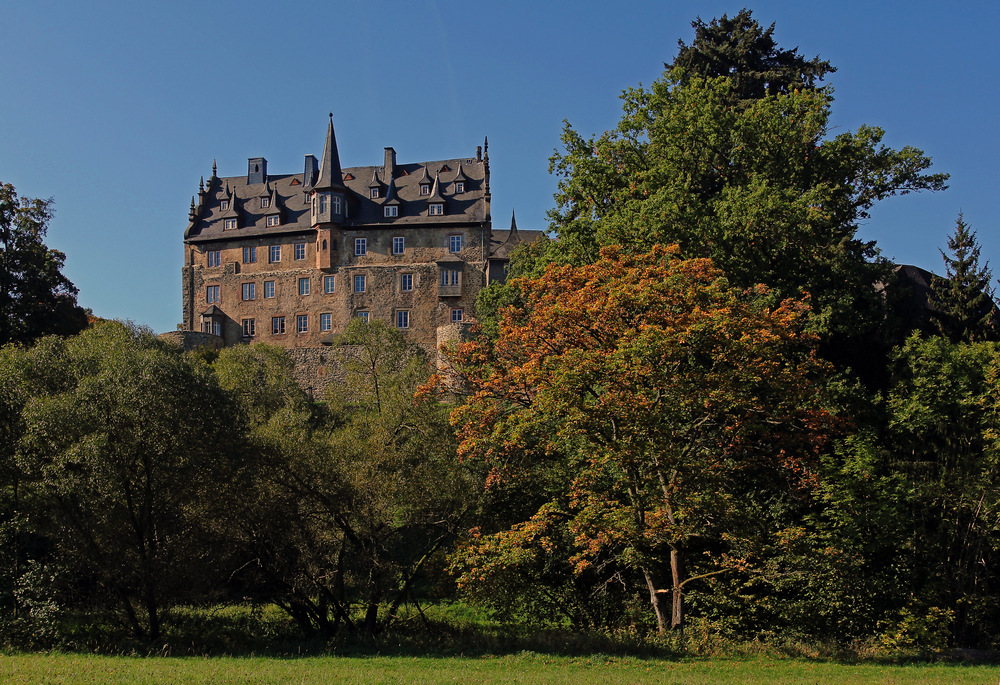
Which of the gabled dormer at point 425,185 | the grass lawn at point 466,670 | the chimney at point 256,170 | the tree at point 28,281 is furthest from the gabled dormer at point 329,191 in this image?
the grass lawn at point 466,670

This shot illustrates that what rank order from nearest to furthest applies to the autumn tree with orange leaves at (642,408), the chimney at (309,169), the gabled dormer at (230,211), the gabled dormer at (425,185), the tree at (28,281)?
the autumn tree with orange leaves at (642,408) → the tree at (28,281) → the gabled dormer at (425,185) → the gabled dormer at (230,211) → the chimney at (309,169)

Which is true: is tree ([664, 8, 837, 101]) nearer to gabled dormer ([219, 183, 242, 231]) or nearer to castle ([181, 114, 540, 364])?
castle ([181, 114, 540, 364])

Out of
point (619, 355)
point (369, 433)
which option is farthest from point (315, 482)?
point (619, 355)

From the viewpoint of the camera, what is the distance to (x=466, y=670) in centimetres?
1605

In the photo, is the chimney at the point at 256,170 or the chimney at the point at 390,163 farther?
the chimney at the point at 256,170

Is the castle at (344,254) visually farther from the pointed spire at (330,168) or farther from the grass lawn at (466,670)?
the grass lawn at (466,670)

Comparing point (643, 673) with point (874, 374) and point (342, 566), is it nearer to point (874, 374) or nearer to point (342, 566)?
point (342, 566)

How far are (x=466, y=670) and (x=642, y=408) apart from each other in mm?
6350

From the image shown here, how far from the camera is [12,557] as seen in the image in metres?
19.2

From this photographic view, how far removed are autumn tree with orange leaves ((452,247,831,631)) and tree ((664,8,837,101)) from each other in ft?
50.2

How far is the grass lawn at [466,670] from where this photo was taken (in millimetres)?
14469

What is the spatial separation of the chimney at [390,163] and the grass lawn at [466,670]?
50.5m

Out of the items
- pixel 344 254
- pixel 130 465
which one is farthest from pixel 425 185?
pixel 130 465

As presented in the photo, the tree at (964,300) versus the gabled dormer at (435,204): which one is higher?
the gabled dormer at (435,204)
